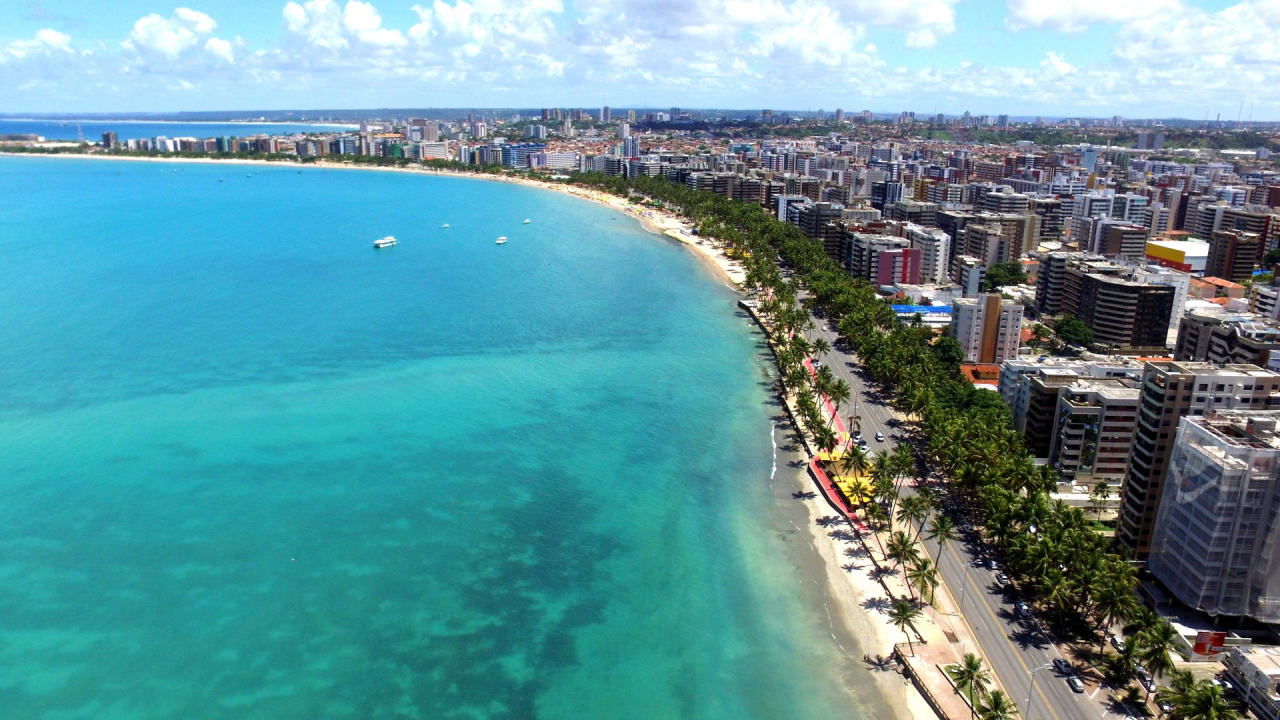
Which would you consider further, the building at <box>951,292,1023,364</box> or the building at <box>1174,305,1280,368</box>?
the building at <box>951,292,1023,364</box>

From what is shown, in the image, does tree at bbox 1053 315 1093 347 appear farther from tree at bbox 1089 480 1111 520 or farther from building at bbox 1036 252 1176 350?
tree at bbox 1089 480 1111 520

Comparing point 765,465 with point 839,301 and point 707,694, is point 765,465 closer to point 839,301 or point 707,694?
point 707,694

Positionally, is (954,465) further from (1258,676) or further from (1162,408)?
(1258,676)

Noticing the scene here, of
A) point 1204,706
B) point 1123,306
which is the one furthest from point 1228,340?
point 1204,706

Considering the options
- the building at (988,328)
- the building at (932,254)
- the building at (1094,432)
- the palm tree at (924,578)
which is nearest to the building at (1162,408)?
the building at (1094,432)

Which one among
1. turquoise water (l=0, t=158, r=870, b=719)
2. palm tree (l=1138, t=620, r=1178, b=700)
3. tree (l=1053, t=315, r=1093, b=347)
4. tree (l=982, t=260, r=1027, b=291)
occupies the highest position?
tree (l=982, t=260, r=1027, b=291)

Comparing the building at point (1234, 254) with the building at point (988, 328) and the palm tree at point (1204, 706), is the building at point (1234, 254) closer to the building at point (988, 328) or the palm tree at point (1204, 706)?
the building at point (988, 328)

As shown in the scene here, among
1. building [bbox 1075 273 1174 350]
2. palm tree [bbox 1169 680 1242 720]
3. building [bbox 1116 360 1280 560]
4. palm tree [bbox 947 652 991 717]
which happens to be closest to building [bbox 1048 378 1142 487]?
building [bbox 1116 360 1280 560]
